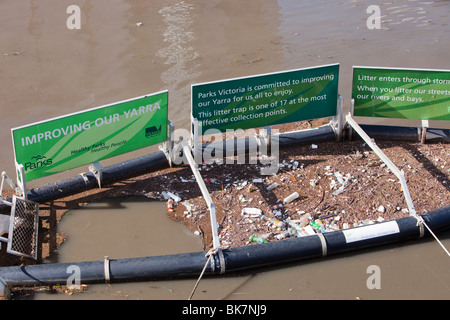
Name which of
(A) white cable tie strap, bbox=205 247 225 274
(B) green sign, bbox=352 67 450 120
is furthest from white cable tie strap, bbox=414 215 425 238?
(A) white cable tie strap, bbox=205 247 225 274

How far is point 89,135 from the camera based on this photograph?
8.57m

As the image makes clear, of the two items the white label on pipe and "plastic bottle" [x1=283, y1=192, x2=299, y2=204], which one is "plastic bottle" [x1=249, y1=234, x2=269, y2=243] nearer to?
"plastic bottle" [x1=283, y1=192, x2=299, y2=204]

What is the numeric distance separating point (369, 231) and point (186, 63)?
23.2ft

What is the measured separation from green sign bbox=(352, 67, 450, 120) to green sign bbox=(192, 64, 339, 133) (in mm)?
520

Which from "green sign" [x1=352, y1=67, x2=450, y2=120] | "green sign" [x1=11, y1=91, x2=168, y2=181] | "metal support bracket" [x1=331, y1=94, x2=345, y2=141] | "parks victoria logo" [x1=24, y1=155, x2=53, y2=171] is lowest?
"parks victoria logo" [x1=24, y1=155, x2=53, y2=171]

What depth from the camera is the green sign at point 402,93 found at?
9609 mm

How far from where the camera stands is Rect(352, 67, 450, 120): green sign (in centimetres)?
961

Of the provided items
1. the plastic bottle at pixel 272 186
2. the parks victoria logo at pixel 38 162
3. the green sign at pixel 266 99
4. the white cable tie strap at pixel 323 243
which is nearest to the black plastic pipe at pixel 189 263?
the white cable tie strap at pixel 323 243

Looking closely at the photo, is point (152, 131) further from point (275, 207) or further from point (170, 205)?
point (275, 207)

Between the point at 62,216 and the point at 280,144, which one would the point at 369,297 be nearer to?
the point at 280,144

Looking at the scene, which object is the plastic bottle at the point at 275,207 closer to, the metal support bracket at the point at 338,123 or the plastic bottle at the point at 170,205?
the plastic bottle at the point at 170,205

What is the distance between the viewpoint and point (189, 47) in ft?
45.9

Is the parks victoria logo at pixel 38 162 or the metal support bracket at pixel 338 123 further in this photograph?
the metal support bracket at pixel 338 123
